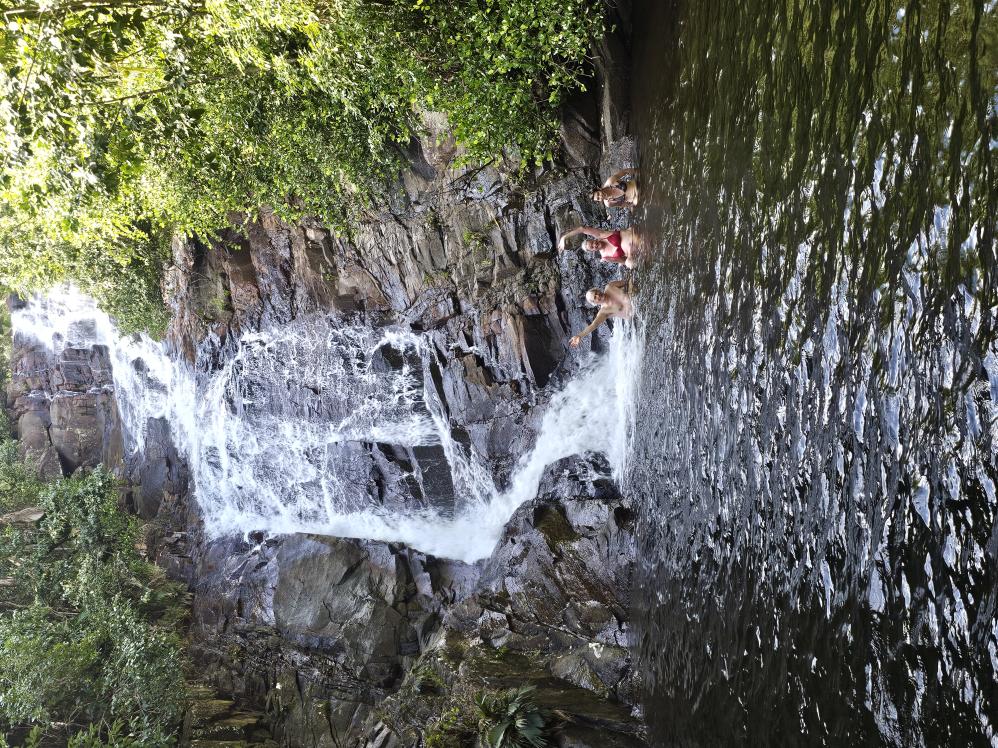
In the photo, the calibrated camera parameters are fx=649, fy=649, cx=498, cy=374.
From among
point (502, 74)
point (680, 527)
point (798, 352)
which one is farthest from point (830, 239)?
point (502, 74)

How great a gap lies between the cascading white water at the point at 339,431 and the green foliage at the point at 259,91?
3.52 metres

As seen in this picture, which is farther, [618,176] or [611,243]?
[611,243]

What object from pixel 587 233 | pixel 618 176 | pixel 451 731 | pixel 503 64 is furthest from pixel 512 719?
pixel 503 64

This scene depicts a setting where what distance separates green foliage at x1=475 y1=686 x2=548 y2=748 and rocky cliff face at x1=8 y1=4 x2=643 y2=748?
0.92ft

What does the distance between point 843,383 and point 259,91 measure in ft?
35.9

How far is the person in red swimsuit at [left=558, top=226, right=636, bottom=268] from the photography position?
9541 mm

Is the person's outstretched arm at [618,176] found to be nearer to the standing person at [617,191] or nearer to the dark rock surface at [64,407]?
the standing person at [617,191]

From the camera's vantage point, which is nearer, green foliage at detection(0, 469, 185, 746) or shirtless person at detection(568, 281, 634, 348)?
shirtless person at detection(568, 281, 634, 348)

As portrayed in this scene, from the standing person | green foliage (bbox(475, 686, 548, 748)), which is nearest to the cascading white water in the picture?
the standing person

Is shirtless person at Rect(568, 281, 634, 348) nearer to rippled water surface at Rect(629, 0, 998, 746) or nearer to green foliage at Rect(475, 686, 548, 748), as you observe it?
rippled water surface at Rect(629, 0, 998, 746)

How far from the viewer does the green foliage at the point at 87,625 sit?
12266 mm

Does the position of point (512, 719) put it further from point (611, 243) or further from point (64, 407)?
point (64, 407)

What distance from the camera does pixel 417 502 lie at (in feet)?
45.7

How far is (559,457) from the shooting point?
442 inches
